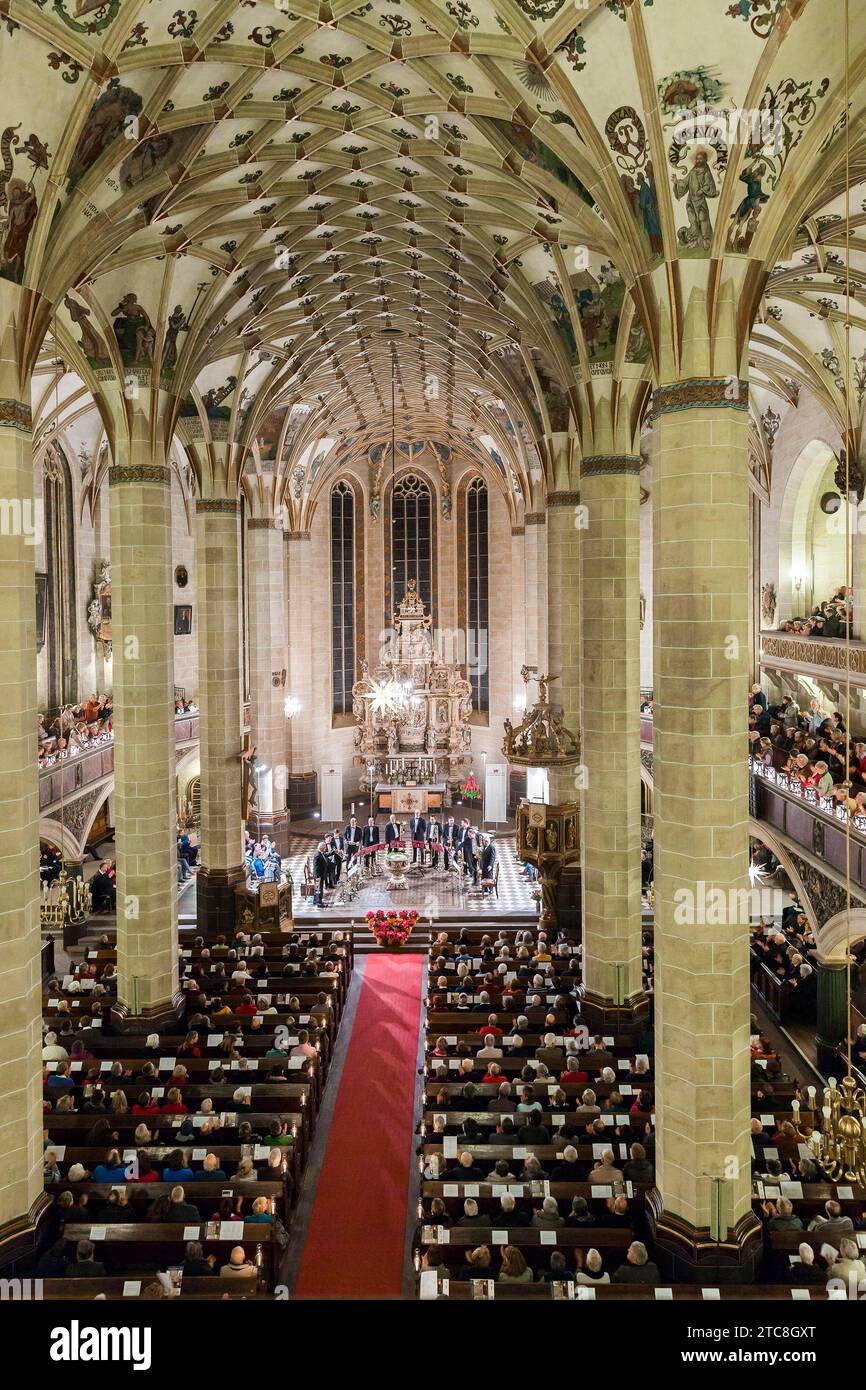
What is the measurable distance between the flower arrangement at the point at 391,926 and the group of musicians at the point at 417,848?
4.54 meters

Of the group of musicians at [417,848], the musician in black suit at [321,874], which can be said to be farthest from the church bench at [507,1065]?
the group of musicians at [417,848]

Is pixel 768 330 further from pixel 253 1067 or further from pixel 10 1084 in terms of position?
pixel 10 1084

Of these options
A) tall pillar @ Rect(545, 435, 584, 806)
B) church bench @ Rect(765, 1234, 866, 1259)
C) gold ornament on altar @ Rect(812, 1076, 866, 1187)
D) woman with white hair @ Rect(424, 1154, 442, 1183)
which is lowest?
church bench @ Rect(765, 1234, 866, 1259)

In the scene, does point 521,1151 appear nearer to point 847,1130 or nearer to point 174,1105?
point 174,1105

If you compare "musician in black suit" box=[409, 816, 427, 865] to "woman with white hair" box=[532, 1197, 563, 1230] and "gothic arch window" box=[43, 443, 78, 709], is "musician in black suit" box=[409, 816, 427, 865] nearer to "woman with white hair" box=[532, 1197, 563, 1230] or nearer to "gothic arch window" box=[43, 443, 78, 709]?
"gothic arch window" box=[43, 443, 78, 709]

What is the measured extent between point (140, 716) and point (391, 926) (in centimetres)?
814

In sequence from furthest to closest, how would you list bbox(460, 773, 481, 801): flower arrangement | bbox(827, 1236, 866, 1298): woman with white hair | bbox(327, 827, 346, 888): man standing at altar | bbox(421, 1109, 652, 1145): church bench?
bbox(460, 773, 481, 801): flower arrangement
bbox(327, 827, 346, 888): man standing at altar
bbox(421, 1109, 652, 1145): church bench
bbox(827, 1236, 866, 1298): woman with white hair

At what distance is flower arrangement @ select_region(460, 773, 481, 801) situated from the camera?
34.7m

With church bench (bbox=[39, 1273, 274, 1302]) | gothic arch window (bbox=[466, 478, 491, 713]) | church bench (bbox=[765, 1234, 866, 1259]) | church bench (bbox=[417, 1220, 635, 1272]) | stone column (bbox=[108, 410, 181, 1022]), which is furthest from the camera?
gothic arch window (bbox=[466, 478, 491, 713])

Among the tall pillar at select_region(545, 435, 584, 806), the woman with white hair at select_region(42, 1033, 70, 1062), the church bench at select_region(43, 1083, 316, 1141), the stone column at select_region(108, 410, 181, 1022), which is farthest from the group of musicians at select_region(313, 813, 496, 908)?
the church bench at select_region(43, 1083, 316, 1141)

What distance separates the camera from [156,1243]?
10.1 m

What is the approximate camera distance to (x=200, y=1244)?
394 inches

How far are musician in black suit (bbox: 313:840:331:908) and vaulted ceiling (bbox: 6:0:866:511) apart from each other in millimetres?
13604

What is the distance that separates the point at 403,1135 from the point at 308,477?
86.7 ft
